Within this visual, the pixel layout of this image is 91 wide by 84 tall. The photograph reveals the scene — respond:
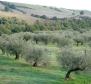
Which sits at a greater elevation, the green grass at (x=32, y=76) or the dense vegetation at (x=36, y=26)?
the green grass at (x=32, y=76)

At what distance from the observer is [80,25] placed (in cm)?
18938

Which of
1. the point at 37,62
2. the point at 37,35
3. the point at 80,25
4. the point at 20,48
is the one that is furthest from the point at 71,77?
the point at 80,25

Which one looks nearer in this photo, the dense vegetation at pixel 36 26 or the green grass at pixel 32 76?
the green grass at pixel 32 76

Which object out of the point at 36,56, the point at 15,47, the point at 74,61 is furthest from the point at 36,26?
the point at 74,61

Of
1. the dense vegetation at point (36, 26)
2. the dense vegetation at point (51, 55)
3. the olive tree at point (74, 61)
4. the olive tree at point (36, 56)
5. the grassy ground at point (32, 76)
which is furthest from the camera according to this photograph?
the dense vegetation at point (36, 26)

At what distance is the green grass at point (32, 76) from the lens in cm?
5616

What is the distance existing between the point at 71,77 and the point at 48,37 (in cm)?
6429

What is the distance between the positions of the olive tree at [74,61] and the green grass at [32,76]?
76.5 inches

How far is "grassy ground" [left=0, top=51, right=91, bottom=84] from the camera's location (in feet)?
184

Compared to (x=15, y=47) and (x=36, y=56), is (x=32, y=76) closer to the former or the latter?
(x=36, y=56)

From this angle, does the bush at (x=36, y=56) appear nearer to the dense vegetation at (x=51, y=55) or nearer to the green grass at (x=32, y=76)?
the dense vegetation at (x=51, y=55)

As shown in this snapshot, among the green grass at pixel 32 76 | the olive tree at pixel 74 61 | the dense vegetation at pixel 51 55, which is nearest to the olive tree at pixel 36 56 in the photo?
the dense vegetation at pixel 51 55

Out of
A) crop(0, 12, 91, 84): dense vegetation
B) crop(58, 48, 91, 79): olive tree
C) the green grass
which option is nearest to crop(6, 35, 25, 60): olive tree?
crop(0, 12, 91, 84): dense vegetation

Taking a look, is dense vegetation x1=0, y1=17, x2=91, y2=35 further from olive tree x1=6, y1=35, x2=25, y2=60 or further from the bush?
the bush
